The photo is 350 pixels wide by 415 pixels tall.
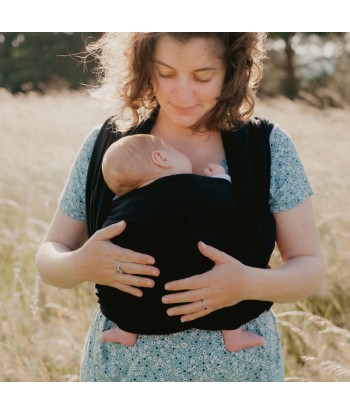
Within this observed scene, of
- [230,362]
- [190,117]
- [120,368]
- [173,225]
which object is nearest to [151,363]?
[120,368]

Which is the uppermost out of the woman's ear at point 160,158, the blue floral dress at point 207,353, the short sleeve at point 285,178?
the woman's ear at point 160,158

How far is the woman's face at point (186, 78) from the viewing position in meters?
1.65

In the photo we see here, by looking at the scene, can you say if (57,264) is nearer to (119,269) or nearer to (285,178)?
(119,269)

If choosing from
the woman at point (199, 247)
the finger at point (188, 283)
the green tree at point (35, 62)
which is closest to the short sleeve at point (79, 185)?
the woman at point (199, 247)

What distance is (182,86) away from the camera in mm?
1672

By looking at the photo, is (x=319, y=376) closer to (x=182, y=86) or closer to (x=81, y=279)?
(x=81, y=279)

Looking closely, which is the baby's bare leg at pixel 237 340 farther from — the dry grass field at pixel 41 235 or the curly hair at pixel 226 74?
the curly hair at pixel 226 74

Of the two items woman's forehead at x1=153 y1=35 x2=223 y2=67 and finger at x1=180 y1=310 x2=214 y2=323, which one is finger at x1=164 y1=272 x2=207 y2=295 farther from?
woman's forehead at x1=153 y1=35 x2=223 y2=67

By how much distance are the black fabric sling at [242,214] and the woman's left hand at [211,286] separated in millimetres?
55

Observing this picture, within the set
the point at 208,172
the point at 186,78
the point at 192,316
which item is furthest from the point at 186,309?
the point at 186,78

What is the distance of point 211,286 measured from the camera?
1.59 m

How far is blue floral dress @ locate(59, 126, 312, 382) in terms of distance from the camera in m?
1.69

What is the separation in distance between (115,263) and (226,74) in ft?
2.17

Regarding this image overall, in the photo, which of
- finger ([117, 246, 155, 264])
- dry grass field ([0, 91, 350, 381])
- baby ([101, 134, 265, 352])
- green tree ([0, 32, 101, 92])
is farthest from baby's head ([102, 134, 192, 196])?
green tree ([0, 32, 101, 92])
